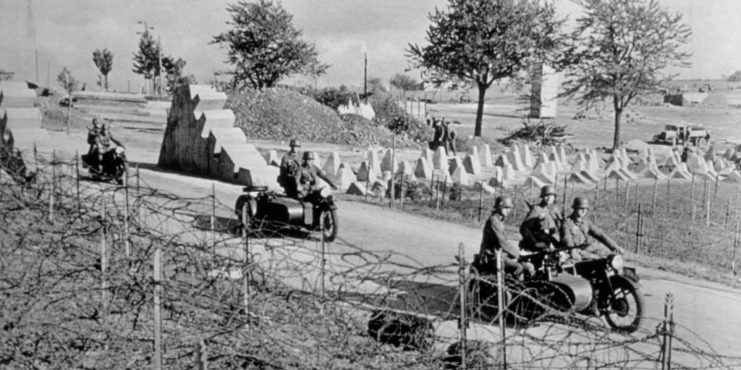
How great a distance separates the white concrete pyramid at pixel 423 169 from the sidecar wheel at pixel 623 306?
43.8ft

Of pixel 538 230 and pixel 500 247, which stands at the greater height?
pixel 538 230

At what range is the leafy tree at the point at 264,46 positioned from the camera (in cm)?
1476

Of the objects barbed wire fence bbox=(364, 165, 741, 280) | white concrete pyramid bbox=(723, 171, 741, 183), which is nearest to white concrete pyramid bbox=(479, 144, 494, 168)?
barbed wire fence bbox=(364, 165, 741, 280)

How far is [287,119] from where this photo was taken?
799 inches

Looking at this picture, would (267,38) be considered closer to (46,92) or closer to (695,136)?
(46,92)

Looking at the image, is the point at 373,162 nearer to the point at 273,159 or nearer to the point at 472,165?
the point at 273,159

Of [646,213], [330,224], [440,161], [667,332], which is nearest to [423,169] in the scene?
[440,161]

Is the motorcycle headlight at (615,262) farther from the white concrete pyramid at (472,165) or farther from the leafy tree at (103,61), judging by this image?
the white concrete pyramid at (472,165)

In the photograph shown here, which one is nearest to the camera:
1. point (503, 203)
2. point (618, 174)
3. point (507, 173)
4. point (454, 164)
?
point (503, 203)

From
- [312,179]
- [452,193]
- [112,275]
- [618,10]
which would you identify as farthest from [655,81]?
[112,275]

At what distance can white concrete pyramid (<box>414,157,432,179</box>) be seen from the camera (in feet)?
72.2

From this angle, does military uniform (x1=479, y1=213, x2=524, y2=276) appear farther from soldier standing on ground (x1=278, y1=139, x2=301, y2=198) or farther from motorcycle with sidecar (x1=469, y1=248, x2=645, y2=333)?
soldier standing on ground (x1=278, y1=139, x2=301, y2=198)

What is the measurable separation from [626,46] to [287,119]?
1329cm

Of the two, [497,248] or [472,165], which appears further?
[472,165]
